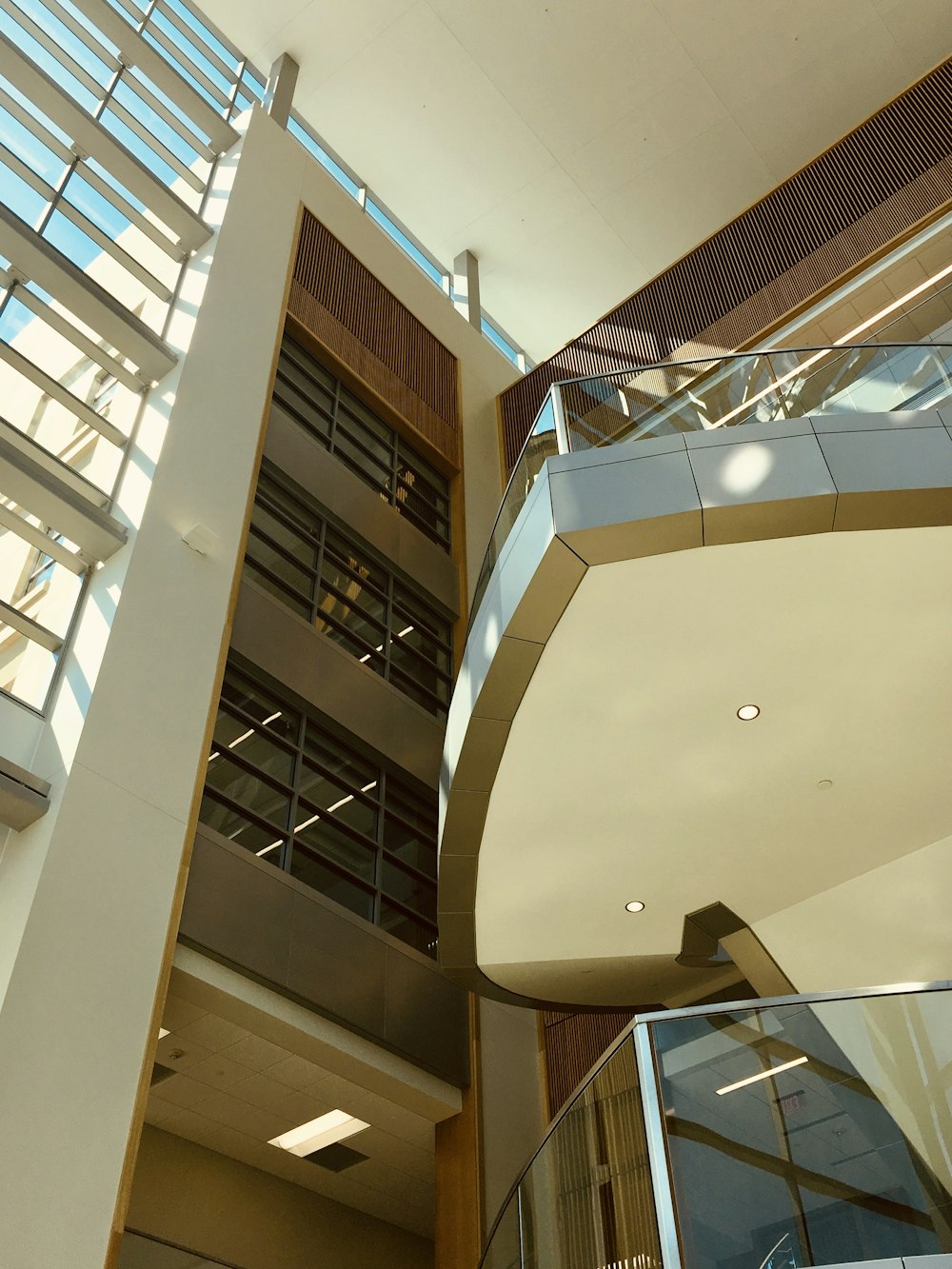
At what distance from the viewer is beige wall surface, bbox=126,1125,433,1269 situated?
10.7 m

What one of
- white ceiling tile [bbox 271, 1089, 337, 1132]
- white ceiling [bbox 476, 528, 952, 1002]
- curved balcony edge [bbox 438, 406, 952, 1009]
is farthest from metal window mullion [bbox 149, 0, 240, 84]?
white ceiling tile [bbox 271, 1089, 337, 1132]

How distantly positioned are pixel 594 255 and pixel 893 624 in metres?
15.1

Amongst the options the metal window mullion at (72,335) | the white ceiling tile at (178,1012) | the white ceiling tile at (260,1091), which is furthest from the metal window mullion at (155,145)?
the white ceiling tile at (260,1091)

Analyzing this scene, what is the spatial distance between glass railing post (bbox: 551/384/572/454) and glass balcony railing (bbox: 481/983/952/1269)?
395 centimetres

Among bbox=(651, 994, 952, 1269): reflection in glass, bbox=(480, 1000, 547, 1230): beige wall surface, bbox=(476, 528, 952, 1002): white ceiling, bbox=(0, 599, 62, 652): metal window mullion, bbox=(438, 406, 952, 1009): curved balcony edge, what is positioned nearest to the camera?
bbox=(651, 994, 952, 1269): reflection in glass

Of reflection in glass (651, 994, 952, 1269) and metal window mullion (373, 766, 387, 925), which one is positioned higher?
metal window mullion (373, 766, 387, 925)

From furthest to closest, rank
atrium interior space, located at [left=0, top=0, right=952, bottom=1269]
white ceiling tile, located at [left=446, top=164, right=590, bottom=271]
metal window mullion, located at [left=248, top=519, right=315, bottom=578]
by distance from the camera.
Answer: white ceiling tile, located at [left=446, top=164, right=590, bottom=271], metal window mullion, located at [left=248, top=519, right=315, bottom=578], atrium interior space, located at [left=0, top=0, right=952, bottom=1269]

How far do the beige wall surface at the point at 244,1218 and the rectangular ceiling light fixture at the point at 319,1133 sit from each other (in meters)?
0.68

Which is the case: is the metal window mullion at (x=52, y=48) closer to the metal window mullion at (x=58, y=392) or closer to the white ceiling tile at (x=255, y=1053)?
the metal window mullion at (x=58, y=392)

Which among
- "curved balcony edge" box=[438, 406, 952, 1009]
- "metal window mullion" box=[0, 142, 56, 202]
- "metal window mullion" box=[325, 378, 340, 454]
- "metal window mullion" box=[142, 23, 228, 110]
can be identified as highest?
"metal window mullion" box=[142, 23, 228, 110]

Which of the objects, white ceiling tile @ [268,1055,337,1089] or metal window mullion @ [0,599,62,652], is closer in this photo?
metal window mullion @ [0,599,62,652]

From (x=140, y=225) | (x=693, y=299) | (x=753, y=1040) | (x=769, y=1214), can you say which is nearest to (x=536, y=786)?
(x=753, y=1040)

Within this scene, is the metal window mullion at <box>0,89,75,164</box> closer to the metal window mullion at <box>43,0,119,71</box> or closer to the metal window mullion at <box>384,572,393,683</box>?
the metal window mullion at <box>43,0,119,71</box>

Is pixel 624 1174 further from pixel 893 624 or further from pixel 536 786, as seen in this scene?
pixel 893 624
